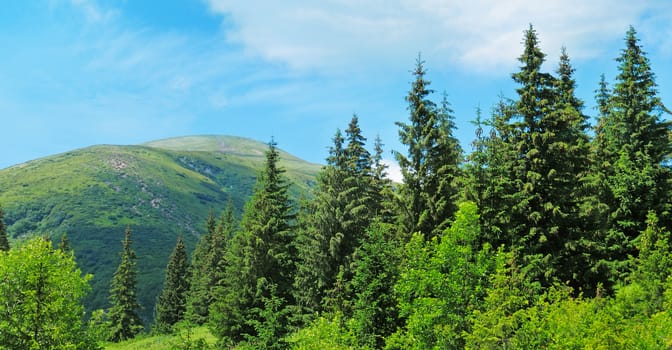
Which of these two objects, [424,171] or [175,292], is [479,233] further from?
[175,292]

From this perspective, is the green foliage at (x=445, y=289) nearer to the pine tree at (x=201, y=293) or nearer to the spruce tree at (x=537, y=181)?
the spruce tree at (x=537, y=181)

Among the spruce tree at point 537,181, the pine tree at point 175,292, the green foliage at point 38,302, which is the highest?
the spruce tree at point 537,181

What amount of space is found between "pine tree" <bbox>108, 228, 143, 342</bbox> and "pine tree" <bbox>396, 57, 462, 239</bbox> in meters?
51.2

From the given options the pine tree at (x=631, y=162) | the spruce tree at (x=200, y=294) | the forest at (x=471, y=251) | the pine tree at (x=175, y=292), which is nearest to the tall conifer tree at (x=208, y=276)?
the spruce tree at (x=200, y=294)

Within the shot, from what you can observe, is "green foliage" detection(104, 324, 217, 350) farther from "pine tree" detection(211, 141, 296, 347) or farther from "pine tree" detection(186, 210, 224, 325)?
"pine tree" detection(186, 210, 224, 325)

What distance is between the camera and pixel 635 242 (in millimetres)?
24672

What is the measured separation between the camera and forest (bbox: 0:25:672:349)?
59.1 ft

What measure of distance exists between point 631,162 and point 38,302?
31.1 m

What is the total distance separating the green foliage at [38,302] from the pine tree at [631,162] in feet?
87.6

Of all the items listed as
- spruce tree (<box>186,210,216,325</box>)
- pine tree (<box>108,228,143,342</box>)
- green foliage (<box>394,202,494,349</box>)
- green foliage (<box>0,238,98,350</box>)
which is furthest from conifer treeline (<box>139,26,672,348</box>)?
pine tree (<box>108,228,143,342</box>)

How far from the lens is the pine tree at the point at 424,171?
28.2 m

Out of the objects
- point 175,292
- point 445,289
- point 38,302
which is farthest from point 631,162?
point 175,292

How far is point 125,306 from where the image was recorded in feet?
213

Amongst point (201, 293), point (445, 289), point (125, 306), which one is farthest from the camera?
point (125, 306)
